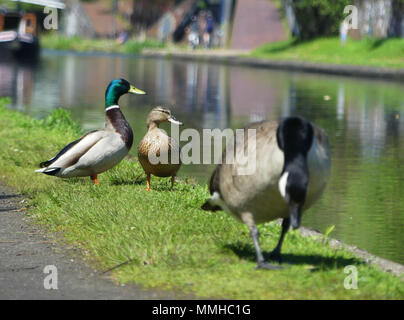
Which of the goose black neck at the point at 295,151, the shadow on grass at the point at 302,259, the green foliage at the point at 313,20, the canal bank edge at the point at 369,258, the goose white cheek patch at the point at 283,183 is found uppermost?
the green foliage at the point at 313,20

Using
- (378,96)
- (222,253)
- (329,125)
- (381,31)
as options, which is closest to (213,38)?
(381,31)

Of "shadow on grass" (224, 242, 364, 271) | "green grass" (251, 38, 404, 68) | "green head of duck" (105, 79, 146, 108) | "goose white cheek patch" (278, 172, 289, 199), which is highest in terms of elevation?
"green grass" (251, 38, 404, 68)

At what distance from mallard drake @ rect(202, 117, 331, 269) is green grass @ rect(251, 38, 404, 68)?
87.9 ft

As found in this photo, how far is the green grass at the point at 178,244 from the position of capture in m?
5.50

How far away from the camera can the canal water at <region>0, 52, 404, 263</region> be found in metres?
8.78

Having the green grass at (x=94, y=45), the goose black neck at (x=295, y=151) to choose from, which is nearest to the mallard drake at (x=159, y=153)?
the goose black neck at (x=295, y=151)

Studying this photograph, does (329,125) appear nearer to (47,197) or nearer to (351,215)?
(351,215)

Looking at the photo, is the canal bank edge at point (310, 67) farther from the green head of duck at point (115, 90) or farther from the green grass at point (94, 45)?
the green head of duck at point (115, 90)

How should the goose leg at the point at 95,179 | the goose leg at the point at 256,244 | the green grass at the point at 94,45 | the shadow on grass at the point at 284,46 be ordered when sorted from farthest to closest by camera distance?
1. the green grass at the point at 94,45
2. the shadow on grass at the point at 284,46
3. the goose leg at the point at 95,179
4. the goose leg at the point at 256,244

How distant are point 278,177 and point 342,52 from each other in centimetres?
3716

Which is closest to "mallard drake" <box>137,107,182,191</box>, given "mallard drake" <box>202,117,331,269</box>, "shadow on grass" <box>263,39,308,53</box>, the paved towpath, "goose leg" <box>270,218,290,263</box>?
the paved towpath

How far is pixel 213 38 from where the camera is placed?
69.7 m

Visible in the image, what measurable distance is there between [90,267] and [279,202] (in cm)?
142

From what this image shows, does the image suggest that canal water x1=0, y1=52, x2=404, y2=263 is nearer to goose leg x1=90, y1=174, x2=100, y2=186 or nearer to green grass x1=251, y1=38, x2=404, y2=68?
goose leg x1=90, y1=174, x2=100, y2=186
